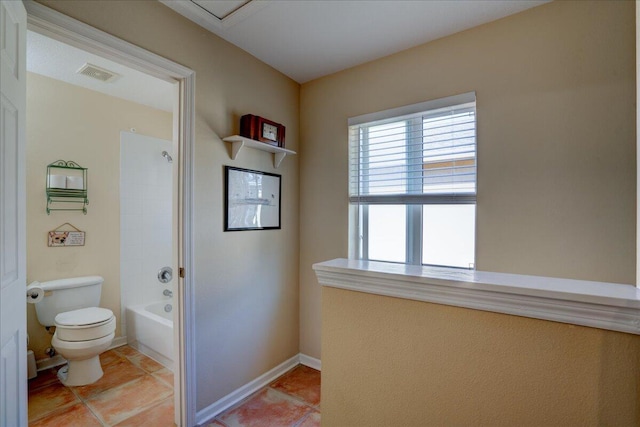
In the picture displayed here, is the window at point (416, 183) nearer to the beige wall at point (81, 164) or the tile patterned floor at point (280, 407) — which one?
the tile patterned floor at point (280, 407)

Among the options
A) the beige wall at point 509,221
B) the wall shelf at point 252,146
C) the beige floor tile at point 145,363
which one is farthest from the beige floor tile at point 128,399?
the wall shelf at point 252,146

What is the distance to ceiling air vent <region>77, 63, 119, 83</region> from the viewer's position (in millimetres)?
2326

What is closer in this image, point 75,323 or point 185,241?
point 185,241

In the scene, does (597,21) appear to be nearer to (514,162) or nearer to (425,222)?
(514,162)

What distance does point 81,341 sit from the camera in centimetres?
225

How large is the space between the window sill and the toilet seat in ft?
7.30

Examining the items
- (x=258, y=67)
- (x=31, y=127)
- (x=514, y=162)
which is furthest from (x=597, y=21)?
(x=31, y=127)

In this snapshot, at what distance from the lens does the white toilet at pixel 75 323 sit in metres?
2.24

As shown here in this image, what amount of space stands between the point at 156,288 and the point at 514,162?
136 inches

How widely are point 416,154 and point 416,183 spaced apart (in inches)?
8.3

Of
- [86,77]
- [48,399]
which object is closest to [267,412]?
[48,399]

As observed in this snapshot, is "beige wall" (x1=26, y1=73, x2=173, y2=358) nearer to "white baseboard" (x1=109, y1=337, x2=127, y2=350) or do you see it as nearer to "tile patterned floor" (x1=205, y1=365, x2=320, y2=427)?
"white baseboard" (x1=109, y1=337, x2=127, y2=350)

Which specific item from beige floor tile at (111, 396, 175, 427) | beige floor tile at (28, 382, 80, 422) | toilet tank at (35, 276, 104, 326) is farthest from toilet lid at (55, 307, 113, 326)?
beige floor tile at (111, 396, 175, 427)

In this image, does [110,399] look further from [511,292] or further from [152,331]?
[511,292]
